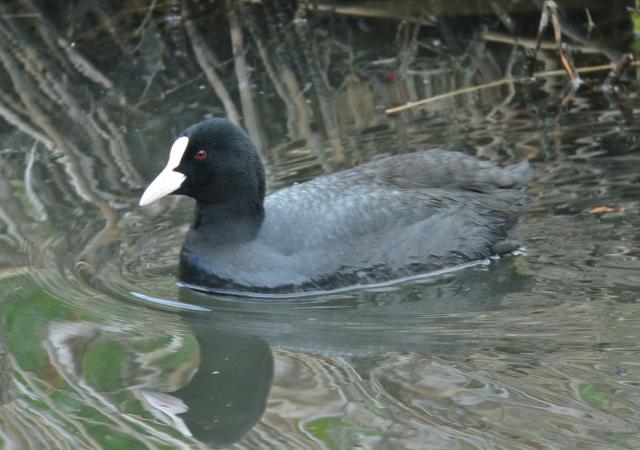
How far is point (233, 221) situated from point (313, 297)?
52 cm

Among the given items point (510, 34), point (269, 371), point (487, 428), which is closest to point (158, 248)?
point (269, 371)

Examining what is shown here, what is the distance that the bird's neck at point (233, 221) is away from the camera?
17.8 feet

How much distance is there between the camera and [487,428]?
3.80 metres

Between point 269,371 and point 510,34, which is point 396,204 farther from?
point 510,34

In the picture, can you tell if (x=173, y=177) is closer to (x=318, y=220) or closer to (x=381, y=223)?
(x=318, y=220)

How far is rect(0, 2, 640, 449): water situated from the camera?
403 cm

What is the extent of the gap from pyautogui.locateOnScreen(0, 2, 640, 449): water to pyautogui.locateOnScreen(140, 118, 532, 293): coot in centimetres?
11

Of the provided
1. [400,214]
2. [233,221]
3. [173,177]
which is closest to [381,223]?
[400,214]

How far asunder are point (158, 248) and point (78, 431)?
1.96 metres

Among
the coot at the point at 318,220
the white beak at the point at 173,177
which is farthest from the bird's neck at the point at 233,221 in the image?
the white beak at the point at 173,177

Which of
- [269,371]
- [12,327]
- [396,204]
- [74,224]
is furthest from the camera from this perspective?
[74,224]

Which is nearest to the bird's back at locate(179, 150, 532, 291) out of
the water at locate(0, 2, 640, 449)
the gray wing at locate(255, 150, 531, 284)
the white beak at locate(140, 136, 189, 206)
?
the gray wing at locate(255, 150, 531, 284)

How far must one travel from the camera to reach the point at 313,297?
17.4 ft

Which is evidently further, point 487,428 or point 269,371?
point 269,371
